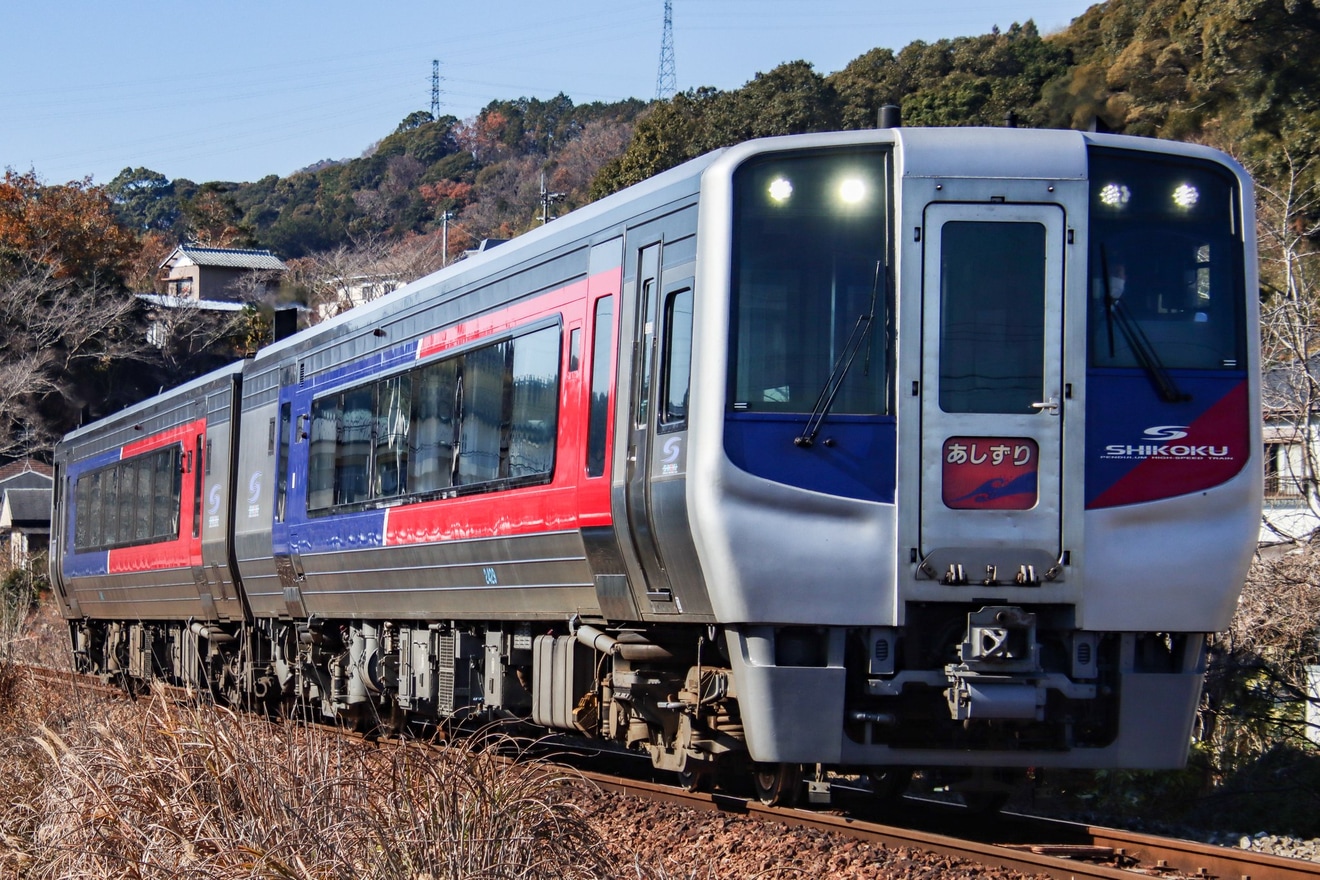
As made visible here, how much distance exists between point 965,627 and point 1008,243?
178cm

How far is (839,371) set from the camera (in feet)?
22.7

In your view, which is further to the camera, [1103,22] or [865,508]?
[1103,22]

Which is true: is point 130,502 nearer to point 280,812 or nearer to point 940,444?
point 940,444

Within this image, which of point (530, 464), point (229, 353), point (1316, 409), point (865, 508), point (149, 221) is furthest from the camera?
point (149, 221)

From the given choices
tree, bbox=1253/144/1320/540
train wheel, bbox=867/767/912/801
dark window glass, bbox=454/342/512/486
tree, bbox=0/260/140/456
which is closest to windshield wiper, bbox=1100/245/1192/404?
train wheel, bbox=867/767/912/801

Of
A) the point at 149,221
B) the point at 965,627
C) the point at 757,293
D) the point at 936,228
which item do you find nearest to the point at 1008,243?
the point at 936,228

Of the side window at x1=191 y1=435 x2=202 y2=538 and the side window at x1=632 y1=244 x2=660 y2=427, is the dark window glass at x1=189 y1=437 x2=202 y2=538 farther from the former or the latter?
the side window at x1=632 y1=244 x2=660 y2=427

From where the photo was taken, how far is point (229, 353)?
5138cm

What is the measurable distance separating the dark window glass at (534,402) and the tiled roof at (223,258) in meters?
63.1

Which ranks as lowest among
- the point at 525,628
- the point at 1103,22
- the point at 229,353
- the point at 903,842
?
the point at 903,842

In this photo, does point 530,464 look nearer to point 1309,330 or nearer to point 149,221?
point 1309,330

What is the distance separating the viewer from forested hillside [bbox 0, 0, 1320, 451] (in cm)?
3067

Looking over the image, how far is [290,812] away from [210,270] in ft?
227

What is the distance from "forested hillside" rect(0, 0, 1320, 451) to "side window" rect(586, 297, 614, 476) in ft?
8.04
